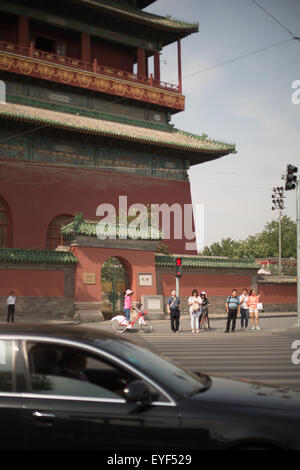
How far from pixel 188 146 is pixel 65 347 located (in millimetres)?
32402

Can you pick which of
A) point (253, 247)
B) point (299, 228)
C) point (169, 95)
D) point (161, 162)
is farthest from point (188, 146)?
point (253, 247)

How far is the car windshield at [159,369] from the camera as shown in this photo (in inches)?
167

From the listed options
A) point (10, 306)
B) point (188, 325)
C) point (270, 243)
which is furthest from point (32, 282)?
point (270, 243)

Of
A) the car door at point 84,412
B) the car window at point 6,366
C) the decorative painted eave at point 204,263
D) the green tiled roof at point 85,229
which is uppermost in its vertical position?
the green tiled roof at point 85,229

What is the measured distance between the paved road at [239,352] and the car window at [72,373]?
5696 mm

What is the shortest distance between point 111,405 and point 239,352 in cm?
1092

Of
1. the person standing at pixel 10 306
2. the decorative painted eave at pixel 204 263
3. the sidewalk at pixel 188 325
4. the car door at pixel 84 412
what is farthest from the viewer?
the decorative painted eave at pixel 204 263

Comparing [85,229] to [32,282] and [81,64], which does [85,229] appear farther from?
[81,64]

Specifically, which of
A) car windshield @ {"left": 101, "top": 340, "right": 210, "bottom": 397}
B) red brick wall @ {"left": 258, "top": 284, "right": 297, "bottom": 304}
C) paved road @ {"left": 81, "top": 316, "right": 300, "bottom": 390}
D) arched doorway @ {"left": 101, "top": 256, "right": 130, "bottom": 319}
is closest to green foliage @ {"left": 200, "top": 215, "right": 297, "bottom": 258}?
red brick wall @ {"left": 258, "top": 284, "right": 297, "bottom": 304}

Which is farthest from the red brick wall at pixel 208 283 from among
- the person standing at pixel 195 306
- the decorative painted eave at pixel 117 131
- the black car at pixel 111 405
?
the black car at pixel 111 405

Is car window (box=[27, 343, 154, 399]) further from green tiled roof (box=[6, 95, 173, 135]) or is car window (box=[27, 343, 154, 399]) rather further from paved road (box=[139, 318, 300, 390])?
green tiled roof (box=[6, 95, 173, 135])

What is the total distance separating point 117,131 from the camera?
1318 inches

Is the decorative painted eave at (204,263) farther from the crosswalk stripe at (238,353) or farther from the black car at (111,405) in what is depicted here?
the black car at (111,405)

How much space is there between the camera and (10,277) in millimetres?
25047
